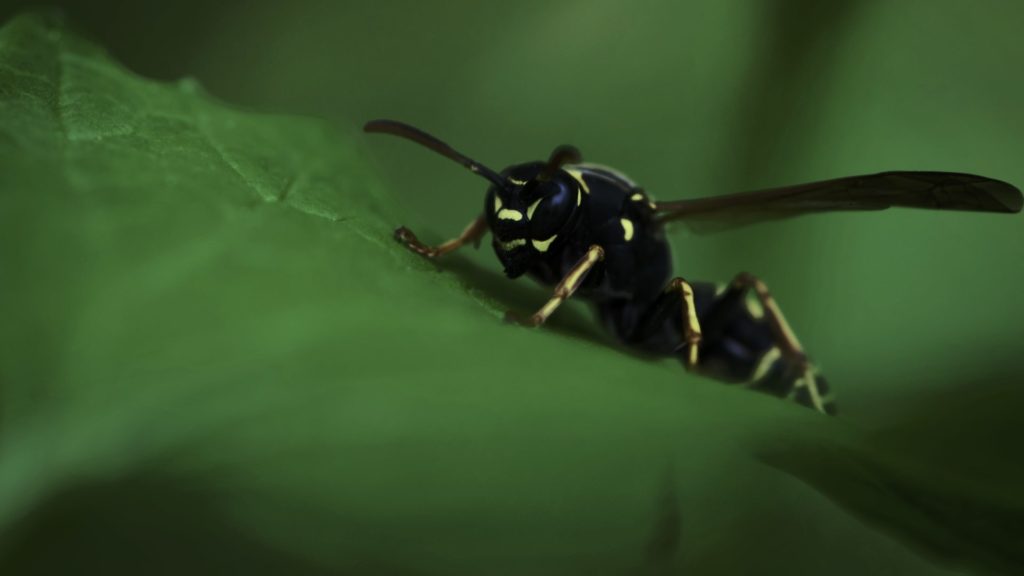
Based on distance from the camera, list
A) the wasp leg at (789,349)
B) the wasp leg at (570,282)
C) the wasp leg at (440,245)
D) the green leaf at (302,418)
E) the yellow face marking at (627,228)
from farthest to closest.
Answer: the wasp leg at (789,349), the yellow face marking at (627,228), the wasp leg at (570,282), the wasp leg at (440,245), the green leaf at (302,418)

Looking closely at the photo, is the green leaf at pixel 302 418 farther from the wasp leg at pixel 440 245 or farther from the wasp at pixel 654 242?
the wasp at pixel 654 242

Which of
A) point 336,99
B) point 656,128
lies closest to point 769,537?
point 656,128

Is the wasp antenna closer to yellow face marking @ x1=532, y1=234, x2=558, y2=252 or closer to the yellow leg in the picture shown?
yellow face marking @ x1=532, y1=234, x2=558, y2=252

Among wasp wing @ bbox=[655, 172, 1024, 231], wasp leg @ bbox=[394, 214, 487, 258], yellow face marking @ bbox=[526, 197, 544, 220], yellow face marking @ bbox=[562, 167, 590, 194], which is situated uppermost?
wasp wing @ bbox=[655, 172, 1024, 231]

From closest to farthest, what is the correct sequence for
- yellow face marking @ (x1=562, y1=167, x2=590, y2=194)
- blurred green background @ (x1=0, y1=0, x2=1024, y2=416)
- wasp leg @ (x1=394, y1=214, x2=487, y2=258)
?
wasp leg @ (x1=394, y1=214, x2=487, y2=258), yellow face marking @ (x1=562, y1=167, x2=590, y2=194), blurred green background @ (x1=0, y1=0, x2=1024, y2=416)

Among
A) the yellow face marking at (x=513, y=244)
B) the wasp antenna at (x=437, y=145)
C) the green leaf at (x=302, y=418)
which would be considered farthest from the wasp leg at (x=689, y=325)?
the green leaf at (x=302, y=418)

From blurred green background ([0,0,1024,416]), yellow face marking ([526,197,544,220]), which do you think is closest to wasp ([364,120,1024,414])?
yellow face marking ([526,197,544,220])
